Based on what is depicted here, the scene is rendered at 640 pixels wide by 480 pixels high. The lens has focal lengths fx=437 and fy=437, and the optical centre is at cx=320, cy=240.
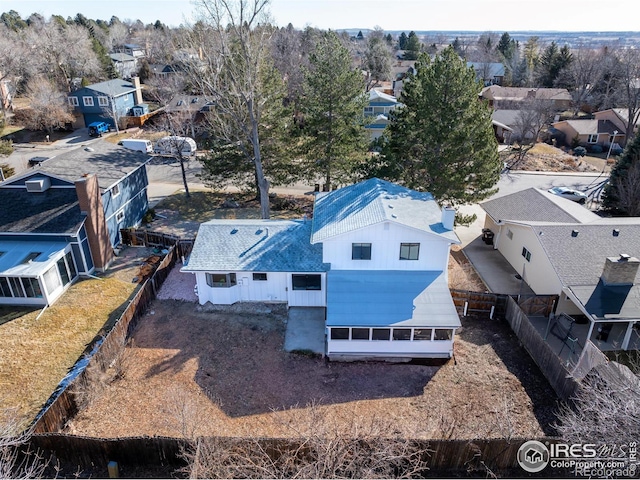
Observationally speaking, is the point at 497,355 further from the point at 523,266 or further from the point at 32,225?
the point at 32,225

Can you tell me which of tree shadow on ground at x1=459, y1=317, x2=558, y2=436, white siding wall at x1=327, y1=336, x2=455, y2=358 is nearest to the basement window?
white siding wall at x1=327, y1=336, x2=455, y2=358

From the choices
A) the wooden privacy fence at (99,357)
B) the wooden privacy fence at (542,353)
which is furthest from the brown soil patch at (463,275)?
the wooden privacy fence at (99,357)

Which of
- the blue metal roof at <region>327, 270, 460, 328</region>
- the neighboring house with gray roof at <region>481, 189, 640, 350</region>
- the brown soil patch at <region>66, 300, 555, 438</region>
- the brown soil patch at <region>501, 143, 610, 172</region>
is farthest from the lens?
the brown soil patch at <region>501, 143, 610, 172</region>

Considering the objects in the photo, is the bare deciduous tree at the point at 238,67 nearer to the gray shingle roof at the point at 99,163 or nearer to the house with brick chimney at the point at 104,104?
the gray shingle roof at the point at 99,163

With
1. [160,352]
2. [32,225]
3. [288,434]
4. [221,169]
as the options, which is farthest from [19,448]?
[221,169]

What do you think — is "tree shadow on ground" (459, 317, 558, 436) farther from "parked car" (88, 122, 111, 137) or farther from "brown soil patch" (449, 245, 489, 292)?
"parked car" (88, 122, 111, 137)

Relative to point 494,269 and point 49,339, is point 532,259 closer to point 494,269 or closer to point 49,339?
point 494,269

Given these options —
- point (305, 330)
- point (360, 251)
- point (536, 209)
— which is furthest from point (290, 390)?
point (536, 209)
